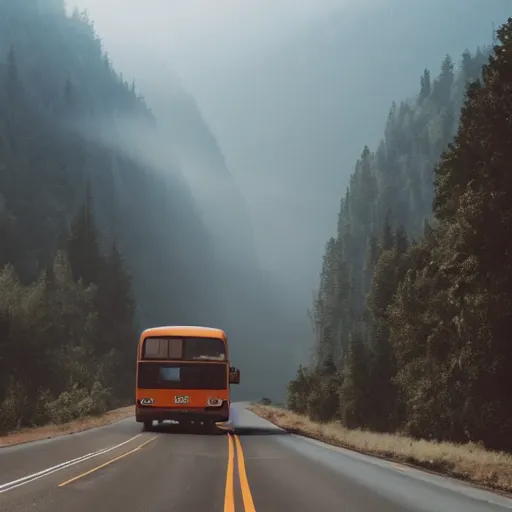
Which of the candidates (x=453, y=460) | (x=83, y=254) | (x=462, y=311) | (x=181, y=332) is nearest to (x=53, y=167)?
(x=83, y=254)

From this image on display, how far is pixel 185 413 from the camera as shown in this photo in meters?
25.5

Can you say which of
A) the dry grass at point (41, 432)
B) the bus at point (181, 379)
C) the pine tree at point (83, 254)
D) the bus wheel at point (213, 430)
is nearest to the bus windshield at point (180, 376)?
the bus at point (181, 379)

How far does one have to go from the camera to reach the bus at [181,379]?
2550 cm

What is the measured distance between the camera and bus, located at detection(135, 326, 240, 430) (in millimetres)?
25500

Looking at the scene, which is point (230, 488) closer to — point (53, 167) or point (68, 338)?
point (68, 338)

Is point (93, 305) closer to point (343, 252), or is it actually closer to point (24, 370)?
point (24, 370)

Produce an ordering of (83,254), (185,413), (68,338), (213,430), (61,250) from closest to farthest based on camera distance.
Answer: (185,413)
(213,430)
(68,338)
(61,250)
(83,254)

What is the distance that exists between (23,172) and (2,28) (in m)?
62.3

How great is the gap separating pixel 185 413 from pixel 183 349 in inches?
103

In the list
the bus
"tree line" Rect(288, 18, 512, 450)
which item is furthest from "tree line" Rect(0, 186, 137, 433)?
"tree line" Rect(288, 18, 512, 450)

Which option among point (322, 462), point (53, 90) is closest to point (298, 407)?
point (322, 462)

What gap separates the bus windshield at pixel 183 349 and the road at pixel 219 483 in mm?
6607

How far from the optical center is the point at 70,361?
74375 mm

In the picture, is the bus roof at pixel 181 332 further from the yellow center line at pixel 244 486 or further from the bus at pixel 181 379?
the yellow center line at pixel 244 486
